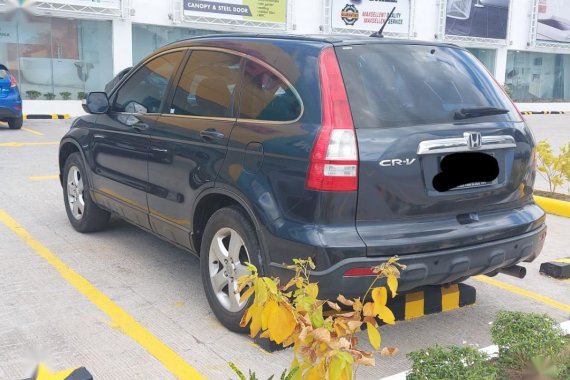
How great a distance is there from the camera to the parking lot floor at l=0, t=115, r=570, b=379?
350cm

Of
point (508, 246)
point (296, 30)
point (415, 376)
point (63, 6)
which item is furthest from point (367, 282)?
point (296, 30)

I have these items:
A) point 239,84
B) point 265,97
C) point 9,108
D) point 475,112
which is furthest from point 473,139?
point 9,108

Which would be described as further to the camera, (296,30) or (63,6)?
(296,30)

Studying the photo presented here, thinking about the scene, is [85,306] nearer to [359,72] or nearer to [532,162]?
[359,72]

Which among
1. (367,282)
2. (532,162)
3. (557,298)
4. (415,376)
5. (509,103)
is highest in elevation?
(509,103)

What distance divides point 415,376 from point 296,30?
2472cm

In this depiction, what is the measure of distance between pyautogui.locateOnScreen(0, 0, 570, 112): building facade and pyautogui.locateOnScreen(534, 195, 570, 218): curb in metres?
7.55

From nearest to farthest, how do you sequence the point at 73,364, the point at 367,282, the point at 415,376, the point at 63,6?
the point at 415,376
the point at 367,282
the point at 73,364
the point at 63,6

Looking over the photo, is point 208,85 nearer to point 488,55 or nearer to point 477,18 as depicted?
point 477,18

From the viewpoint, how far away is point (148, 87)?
16.3 feet

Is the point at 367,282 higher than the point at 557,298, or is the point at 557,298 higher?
the point at 367,282

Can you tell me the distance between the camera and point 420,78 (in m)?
3.64

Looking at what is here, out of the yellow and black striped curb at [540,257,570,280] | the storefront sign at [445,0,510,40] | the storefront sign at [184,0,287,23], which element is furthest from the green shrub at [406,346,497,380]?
the storefront sign at [445,0,510,40]

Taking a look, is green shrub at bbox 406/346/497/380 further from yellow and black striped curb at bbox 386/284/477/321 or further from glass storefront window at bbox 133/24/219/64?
glass storefront window at bbox 133/24/219/64
